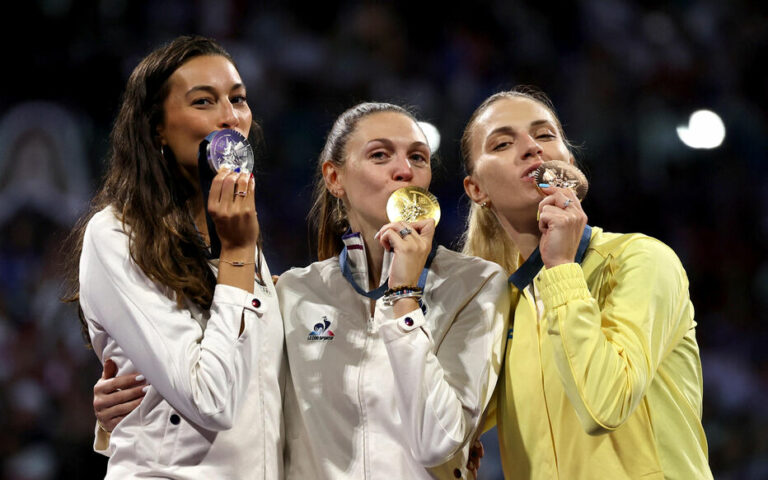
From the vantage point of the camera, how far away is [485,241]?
3.00 metres

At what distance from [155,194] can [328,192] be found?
80cm

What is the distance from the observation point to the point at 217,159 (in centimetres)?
213

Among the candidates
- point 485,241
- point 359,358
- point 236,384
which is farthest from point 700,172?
point 236,384

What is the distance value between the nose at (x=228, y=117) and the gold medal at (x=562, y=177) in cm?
91

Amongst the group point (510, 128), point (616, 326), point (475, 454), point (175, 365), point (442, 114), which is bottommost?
point (475, 454)

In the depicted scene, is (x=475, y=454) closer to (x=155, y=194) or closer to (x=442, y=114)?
(x=155, y=194)

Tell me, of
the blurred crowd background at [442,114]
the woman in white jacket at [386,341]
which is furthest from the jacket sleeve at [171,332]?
the blurred crowd background at [442,114]

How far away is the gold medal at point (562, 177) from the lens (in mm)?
2354

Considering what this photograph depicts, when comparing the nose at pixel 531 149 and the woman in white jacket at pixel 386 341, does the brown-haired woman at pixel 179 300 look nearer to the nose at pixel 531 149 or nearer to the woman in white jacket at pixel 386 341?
the woman in white jacket at pixel 386 341

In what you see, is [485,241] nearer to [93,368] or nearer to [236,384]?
[236,384]

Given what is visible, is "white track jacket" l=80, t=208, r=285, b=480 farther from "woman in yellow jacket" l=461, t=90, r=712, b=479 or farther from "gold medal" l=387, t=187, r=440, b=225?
"woman in yellow jacket" l=461, t=90, r=712, b=479

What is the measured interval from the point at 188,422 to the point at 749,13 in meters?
5.69

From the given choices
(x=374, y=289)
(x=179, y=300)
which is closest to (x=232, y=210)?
(x=179, y=300)

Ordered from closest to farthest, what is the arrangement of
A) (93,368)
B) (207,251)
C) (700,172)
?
(207,251) < (93,368) < (700,172)
